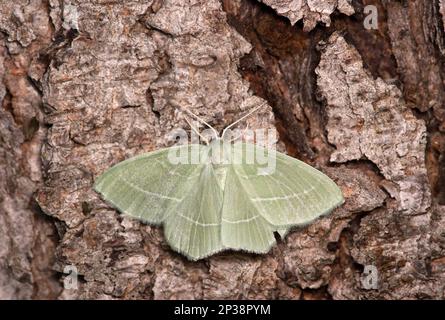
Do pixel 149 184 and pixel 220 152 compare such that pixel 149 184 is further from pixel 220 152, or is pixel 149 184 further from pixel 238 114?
pixel 238 114

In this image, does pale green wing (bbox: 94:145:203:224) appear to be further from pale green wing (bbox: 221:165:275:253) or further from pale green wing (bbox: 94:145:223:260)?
pale green wing (bbox: 221:165:275:253)

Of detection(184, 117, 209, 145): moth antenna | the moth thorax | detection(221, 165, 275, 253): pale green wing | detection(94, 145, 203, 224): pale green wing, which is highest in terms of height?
detection(184, 117, 209, 145): moth antenna

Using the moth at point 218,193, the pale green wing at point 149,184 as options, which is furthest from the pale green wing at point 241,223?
the pale green wing at point 149,184

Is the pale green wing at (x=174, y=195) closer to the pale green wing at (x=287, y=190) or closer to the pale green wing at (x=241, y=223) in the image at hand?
the pale green wing at (x=241, y=223)

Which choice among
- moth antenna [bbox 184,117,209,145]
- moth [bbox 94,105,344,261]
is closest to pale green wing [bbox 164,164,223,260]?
moth [bbox 94,105,344,261]

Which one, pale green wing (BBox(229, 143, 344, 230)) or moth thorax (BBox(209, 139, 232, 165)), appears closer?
pale green wing (BBox(229, 143, 344, 230))

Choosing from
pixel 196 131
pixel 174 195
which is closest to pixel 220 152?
pixel 196 131
